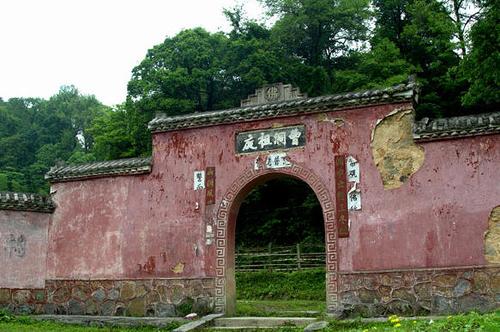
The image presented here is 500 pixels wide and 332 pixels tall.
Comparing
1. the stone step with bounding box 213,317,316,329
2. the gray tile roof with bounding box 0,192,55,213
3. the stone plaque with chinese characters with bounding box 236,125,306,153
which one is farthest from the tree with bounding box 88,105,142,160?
the stone step with bounding box 213,317,316,329

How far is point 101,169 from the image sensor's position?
1307 cm

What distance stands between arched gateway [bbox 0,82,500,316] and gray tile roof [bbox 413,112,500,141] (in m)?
0.03

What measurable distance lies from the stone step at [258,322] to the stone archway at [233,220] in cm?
66

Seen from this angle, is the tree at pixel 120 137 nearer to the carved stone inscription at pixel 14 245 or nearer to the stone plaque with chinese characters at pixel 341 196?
the carved stone inscription at pixel 14 245

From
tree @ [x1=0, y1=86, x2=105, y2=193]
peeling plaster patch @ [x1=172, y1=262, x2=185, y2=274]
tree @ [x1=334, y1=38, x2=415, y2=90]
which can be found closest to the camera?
peeling plaster patch @ [x1=172, y1=262, x2=185, y2=274]

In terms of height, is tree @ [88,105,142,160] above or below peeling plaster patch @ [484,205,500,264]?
above

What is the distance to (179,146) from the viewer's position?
1266 cm

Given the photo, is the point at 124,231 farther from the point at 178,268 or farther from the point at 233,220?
the point at 233,220

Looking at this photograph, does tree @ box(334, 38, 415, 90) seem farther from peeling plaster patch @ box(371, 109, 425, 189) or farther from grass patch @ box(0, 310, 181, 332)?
grass patch @ box(0, 310, 181, 332)

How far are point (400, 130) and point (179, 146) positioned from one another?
4719mm

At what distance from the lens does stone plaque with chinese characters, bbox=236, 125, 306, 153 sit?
11677 mm

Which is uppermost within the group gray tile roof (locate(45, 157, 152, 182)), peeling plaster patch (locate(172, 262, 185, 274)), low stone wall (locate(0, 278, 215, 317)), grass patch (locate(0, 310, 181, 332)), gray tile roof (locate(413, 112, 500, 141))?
gray tile roof (locate(413, 112, 500, 141))

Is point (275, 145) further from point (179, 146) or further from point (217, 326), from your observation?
point (217, 326)

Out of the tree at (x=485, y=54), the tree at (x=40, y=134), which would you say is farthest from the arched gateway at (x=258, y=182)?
the tree at (x=40, y=134)
